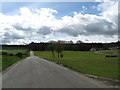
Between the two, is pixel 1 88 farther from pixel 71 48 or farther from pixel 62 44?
pixel 71 48

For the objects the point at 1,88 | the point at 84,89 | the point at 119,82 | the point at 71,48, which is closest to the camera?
the point at 84,89

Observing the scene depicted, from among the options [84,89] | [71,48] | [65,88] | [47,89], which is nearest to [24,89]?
[47,89]

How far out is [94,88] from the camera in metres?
9.72

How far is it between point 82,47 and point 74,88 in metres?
157

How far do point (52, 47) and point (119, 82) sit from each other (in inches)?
2587

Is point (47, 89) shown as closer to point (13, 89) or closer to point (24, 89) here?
point (24, 89)

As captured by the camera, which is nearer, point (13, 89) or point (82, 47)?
point (13, 89)

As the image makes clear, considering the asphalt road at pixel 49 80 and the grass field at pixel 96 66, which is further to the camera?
the grass field at pixel 96 66

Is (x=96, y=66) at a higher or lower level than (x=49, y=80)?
lower

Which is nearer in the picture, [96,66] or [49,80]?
[49,80]

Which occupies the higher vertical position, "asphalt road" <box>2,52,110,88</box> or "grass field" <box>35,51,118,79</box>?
"asphalt road" <box>2,52,110,88</box>

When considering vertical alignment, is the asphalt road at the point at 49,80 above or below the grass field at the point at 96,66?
above

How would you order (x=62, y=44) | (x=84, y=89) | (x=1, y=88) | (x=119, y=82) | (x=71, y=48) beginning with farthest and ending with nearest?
(x=71, y=48), (x=62, y=44), (x=119, y=82), (x=1, y=88), (x=84, y=89)

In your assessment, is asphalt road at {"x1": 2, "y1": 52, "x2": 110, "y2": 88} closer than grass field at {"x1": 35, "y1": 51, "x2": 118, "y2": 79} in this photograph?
Yes
